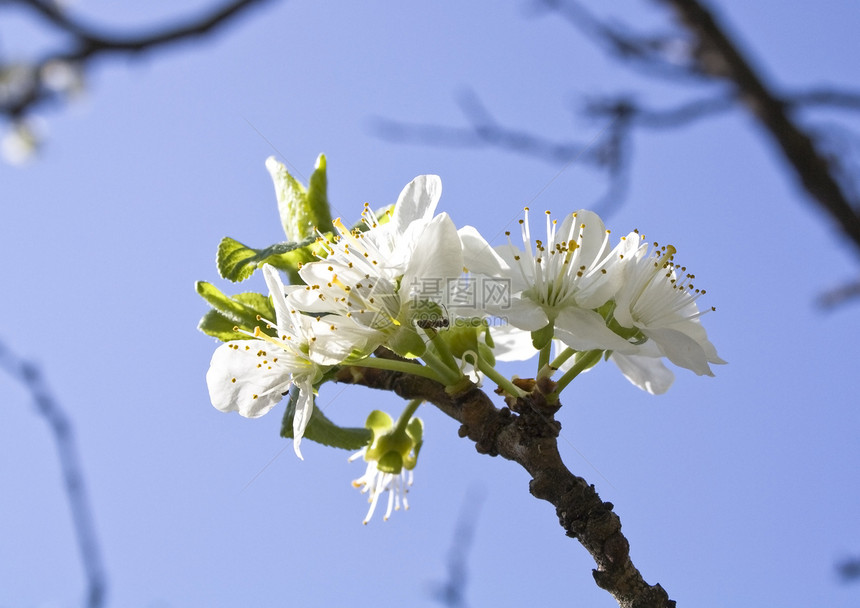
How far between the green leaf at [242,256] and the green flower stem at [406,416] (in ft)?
1.84

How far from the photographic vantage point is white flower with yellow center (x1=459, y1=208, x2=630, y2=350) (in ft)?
6.33

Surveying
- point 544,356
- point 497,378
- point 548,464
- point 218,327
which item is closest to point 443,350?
point 497,378

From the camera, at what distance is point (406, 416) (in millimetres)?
2250

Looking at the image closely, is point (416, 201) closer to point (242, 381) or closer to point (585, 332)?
point (585, 332)

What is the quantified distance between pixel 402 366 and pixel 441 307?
0.64 ft

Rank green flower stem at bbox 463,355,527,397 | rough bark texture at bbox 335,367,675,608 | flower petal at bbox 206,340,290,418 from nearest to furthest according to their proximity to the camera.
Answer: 1. rough bark texture at bbox 335,367,675,608
2. green flower stem at bbox 463,355,527,397
3. flower petal at bbox 206,340,290,418

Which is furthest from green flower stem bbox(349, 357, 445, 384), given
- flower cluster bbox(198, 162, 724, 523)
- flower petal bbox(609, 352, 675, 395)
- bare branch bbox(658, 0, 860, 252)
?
bare branch bbox(658, 0, 860, 252)

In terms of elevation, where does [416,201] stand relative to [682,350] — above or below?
above

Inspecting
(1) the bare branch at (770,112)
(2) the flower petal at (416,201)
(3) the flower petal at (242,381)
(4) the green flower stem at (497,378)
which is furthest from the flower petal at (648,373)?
(1) the bare branch at (770,112)

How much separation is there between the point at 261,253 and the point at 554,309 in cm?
81

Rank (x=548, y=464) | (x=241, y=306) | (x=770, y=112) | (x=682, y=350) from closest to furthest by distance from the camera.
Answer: (x=770, y=112)
(x=548, y=464)
(x=682, y=350)
(x=241, y=306)

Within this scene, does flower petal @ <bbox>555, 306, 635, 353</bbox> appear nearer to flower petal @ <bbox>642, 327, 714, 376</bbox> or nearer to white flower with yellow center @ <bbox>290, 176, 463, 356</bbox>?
flower petal @ <bbox>642, 327, 714, 376</bbox>

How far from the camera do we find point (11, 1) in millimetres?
1071

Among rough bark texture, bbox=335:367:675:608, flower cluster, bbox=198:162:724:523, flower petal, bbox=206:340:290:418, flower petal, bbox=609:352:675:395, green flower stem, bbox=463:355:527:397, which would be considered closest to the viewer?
rough bark texture, bbox=335:367:675:608
